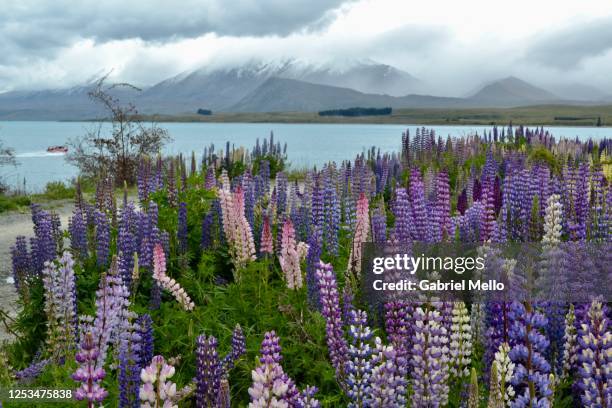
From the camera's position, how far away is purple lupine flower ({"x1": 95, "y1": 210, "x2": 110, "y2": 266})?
24.6ft

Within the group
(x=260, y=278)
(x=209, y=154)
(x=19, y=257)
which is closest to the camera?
(x=260, y=278)

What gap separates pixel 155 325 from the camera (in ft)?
20.6

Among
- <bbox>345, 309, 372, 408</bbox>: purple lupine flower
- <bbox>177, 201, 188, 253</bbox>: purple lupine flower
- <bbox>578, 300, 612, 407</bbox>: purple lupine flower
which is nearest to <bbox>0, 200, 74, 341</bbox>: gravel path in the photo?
<bbox>177, 201, 188, 253</bbox>: purple lupine flower

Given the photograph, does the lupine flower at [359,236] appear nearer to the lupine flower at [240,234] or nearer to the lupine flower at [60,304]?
the lupine flower at [240,234]

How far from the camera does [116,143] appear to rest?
22953 mm

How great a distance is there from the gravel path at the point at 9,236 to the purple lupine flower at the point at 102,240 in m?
1.30

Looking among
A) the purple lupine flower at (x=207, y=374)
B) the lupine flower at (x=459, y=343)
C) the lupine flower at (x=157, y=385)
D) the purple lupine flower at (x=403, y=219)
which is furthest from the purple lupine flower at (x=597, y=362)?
the purple lupine flower at (x=403, y=219)

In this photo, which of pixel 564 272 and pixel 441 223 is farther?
pixel 441 223

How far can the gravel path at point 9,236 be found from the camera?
938 cm

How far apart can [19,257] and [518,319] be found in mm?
6262

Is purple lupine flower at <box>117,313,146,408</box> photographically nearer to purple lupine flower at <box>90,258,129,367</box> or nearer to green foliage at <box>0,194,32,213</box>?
purple lupine flower at <box>90,258,129,367</box>

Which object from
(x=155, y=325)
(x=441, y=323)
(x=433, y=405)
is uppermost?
(x=441, y=323)

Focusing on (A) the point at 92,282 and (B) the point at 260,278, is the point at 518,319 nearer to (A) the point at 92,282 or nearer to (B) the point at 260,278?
(B) the point at 260,278

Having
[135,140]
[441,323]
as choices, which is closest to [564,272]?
[441,323]
